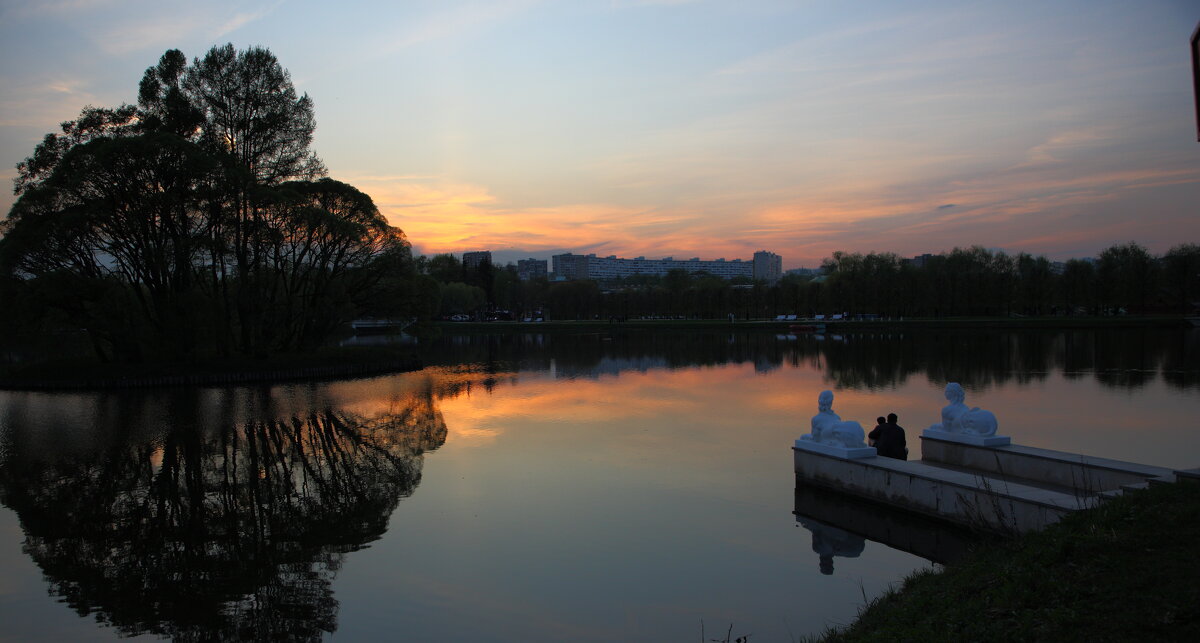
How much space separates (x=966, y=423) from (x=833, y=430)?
259 centimetres

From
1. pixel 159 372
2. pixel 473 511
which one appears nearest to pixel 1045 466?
pixel 473 511

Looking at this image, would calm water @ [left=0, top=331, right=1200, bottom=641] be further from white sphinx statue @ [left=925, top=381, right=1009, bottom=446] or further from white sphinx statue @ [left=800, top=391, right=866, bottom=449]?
white sphinx statue @ [left=925, top=381, right=1009, bottom=446]

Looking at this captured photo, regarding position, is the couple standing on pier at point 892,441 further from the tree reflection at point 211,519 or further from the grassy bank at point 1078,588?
the tree reflection at point 211,519

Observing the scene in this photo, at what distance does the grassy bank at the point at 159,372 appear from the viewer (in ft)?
113

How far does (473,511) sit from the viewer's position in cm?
1226

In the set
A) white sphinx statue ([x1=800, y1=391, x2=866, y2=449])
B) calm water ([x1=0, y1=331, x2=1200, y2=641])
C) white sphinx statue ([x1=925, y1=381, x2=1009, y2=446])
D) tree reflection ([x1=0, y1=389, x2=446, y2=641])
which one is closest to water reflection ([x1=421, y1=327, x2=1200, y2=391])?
calm water ([x1=0, y1=331, x2=1200, y2=641])

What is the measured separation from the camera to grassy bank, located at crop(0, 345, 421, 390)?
34.4 meters

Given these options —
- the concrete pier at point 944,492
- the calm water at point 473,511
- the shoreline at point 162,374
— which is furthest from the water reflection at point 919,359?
the concrete pier at point 944,492

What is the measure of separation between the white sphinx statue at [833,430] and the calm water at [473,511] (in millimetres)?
1015

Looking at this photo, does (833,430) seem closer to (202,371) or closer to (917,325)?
(202,371)

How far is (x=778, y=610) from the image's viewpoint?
807 centimetres

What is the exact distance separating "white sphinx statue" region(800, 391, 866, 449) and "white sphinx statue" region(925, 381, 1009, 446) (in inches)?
74.7

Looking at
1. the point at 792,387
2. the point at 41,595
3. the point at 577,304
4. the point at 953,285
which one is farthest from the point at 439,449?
the point at 577,304

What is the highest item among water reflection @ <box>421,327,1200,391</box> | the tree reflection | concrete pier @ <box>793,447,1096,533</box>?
concrete pier @ <box>793,447,1096,533</box>
